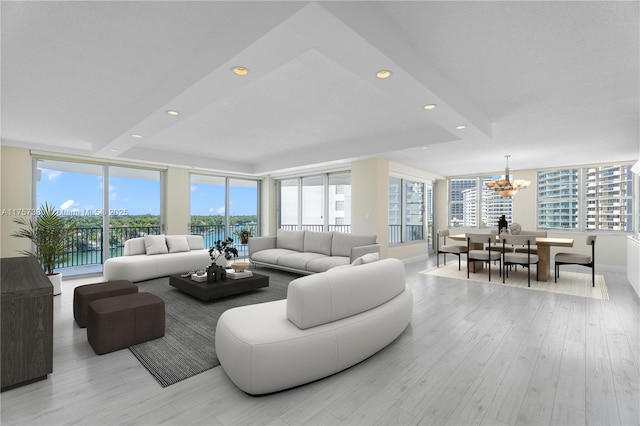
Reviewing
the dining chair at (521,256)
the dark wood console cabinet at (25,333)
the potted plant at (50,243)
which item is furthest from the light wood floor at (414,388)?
the dining chair at (521,256)

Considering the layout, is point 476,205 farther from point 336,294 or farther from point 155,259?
point 155,259

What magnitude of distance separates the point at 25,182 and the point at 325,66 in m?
6.02

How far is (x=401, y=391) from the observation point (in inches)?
78.6

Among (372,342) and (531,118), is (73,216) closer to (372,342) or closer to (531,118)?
(372,342)

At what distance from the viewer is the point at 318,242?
6113mm

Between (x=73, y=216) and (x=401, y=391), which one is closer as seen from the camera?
(x=401, y=391)

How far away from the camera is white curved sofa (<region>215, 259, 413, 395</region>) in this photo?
6.23ft

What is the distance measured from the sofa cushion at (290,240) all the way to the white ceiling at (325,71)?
2.34 m

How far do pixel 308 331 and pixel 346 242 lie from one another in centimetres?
366

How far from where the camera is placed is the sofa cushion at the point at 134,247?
5582mm

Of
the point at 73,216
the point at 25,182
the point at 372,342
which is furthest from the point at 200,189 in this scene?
the point at 372,342

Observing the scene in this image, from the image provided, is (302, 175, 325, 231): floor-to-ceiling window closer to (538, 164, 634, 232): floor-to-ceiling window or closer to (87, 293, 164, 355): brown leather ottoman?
(87, 293, 164, 355): brown leather ottoman

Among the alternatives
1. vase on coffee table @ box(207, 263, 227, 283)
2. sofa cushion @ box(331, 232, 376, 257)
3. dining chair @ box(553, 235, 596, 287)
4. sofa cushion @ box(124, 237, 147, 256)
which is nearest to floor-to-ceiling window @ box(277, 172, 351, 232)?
sofa cushion @ box(331, 232, 376, 257)

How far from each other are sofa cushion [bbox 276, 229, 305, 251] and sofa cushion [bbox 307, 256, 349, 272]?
114 centimetres
